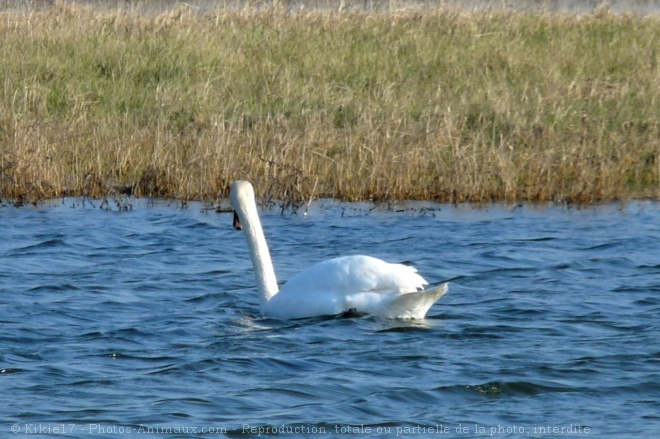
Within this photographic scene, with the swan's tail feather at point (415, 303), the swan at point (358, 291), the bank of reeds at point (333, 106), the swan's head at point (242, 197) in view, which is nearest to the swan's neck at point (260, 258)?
the swan's head at point (242, 197)

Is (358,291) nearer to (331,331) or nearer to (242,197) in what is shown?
(331,331)

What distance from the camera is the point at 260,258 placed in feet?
23.9

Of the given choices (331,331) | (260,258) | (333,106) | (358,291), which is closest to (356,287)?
(358,291)

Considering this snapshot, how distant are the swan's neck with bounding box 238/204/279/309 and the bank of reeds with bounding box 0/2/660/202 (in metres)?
2.72

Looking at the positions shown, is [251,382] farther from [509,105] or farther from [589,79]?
A: [589,79]

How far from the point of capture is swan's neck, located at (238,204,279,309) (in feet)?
23.6

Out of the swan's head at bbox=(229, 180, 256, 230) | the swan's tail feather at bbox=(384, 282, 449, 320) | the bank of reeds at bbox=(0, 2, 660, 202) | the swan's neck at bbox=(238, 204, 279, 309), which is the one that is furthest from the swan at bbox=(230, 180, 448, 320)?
the bank of reeds at bbox=(0, 2, 660, 202)

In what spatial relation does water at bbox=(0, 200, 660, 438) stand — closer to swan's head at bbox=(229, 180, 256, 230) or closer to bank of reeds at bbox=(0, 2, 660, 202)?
bank of reeds at bbox=(0, 2, 660, 202)

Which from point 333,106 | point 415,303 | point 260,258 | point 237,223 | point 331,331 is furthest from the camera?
point 333,106

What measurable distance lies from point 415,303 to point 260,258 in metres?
1.08

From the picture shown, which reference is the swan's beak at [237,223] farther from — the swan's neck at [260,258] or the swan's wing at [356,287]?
the swan's wing at [356,287]

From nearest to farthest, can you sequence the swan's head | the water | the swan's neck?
the water, the swan's neck, the swan's head

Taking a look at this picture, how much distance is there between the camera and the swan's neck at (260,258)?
720 cm

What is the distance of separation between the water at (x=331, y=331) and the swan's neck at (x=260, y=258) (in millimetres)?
181
